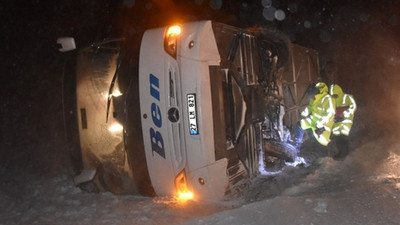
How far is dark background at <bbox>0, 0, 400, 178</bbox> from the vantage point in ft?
19.8

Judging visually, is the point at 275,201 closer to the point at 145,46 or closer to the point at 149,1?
the point at 145,46

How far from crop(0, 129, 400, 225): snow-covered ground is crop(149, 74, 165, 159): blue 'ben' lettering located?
1.78 ft

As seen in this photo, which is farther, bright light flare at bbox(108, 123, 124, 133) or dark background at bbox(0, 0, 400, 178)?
dark background at bbox(0, 0, 400, 178)

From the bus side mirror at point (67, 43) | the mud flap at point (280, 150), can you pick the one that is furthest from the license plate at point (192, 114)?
the mud flap at point (280, 150)

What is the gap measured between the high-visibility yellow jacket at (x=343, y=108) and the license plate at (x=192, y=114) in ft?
11.4

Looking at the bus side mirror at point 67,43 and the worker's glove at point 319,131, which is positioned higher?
the bus side mirror at point 67,43

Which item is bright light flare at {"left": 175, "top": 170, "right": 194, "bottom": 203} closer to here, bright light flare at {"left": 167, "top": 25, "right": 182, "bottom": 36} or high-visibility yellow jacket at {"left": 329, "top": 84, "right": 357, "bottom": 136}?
bright light flare at {"left": 167, "top": 25, "right": 182, "bottom": 36}

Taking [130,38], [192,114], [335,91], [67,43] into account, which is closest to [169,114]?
[192,114]

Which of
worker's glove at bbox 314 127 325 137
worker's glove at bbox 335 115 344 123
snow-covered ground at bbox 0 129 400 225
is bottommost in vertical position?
snow-covered ground at bbox 0 129 400 225

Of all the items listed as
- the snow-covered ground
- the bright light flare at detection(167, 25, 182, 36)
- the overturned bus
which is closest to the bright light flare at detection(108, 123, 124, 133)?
the overturned bus

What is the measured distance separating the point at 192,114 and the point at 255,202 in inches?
40.8

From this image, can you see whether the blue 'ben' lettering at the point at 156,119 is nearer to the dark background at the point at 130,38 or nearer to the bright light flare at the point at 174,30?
the bright light flare at the point at 174,30

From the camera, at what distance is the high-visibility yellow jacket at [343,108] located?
259 inches

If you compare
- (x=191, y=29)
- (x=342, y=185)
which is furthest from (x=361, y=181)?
(x=191, y=29)
